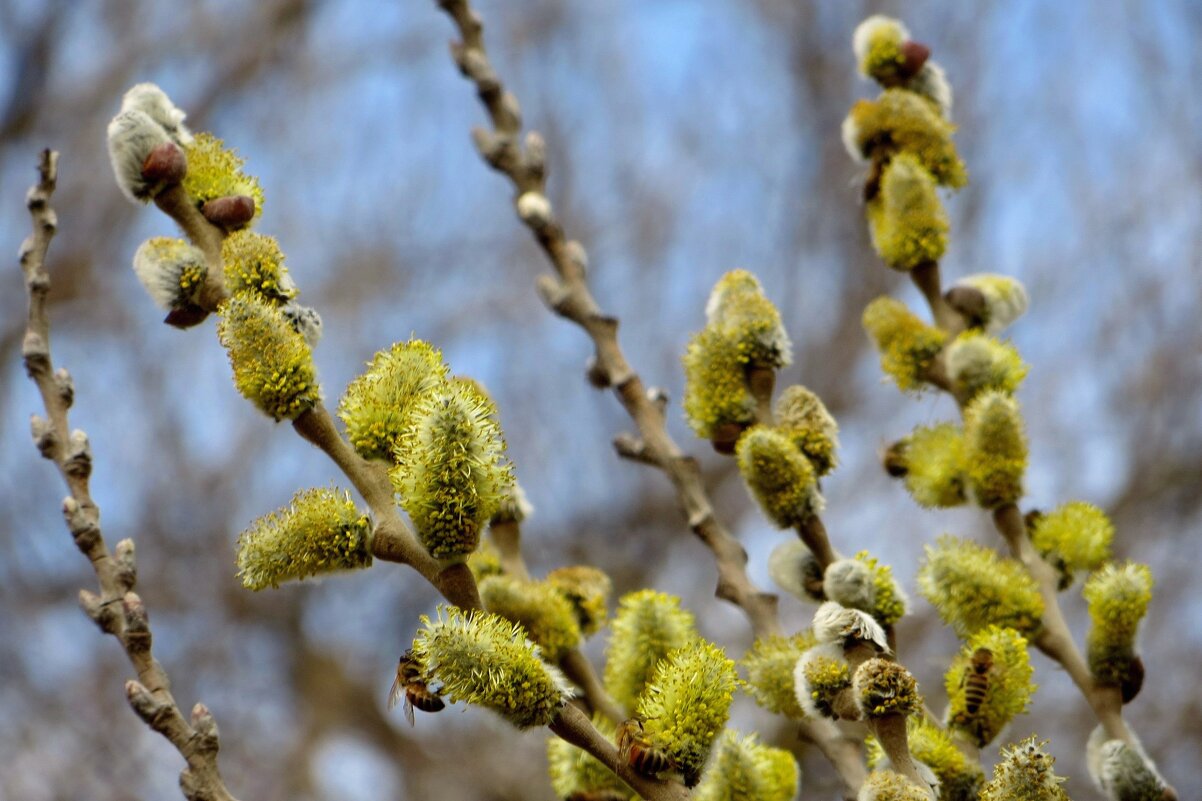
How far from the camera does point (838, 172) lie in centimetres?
461

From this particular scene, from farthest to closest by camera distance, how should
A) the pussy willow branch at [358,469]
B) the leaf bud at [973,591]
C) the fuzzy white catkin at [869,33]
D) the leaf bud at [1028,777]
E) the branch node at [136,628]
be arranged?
1. the fuzzy white catkin at [869,33]
2. the leaf bud at [973,591]
3. the branch node at [136,628]
4. the pussy willow branch at [358,469]
5. the leaf bud at [1028,777]

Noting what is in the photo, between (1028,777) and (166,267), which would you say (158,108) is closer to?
(166,267)

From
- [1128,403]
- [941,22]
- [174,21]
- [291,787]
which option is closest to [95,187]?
[174,21]

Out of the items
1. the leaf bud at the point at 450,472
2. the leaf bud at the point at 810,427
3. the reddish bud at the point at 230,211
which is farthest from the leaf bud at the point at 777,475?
the reddish bud at the point at 230,211

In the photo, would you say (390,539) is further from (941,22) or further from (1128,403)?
(941,22)

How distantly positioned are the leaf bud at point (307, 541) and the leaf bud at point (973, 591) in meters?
0.42

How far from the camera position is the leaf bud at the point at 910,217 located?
112cm

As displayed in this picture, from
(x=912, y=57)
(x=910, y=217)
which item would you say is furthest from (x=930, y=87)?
(x=910, y=217)

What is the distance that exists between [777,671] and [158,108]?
0.57 metres

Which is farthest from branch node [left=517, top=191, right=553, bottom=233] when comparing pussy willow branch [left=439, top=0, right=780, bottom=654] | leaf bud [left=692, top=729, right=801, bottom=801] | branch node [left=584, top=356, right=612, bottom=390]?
leaf bud [left=692, top=729, right=801, bottom=801]

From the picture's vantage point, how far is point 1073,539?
3.56ft

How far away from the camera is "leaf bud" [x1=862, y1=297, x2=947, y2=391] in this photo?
114 centimetres

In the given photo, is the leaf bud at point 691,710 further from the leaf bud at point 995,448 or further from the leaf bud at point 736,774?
the leaf bud at point 995,448

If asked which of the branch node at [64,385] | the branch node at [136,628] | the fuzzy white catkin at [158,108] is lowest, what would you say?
the branch node at [136,628]
